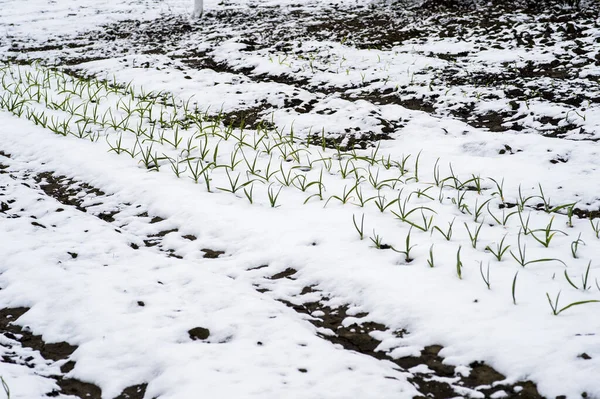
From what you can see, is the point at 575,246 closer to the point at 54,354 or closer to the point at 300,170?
the point at 300,170

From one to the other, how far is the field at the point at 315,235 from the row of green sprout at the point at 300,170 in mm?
30

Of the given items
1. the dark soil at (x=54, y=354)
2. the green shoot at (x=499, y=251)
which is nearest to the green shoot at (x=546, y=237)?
the green shoot at (x=499, y=251)

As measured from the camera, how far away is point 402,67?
680 cm

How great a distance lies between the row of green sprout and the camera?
106 inches

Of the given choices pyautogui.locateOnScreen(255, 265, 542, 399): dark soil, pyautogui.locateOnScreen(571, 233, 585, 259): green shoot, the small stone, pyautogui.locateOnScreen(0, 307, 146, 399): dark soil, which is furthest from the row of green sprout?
pyautogui.locateOnScreen(0, 307, 146, 399): dark soil

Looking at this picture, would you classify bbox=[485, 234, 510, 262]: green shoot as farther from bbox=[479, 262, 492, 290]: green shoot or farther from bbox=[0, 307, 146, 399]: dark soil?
bbox=[0, 307, 146, 399]: dark soil

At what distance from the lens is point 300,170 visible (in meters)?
3.87

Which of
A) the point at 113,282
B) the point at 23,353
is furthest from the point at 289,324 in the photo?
the point at 23,353

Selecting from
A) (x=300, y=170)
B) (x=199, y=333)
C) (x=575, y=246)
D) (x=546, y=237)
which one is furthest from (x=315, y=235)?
(x=575, y=246)

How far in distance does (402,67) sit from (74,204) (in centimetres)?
546

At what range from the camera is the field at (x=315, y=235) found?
1.79 meters

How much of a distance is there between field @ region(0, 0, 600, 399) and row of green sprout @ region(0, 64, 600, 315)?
0.10ft

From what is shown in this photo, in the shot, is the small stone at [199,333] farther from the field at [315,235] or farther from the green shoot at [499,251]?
the green shoot at [499,251]

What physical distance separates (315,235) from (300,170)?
→ 1.21 metres
